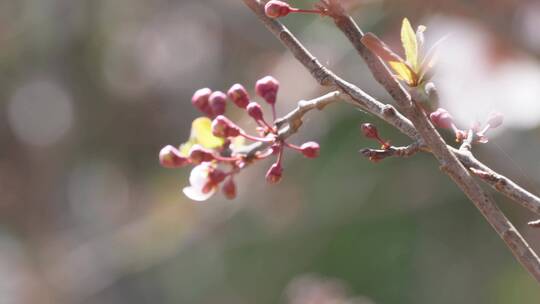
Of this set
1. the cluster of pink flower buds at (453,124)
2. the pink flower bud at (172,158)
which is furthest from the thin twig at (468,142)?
the pink flower bud at (172,158)

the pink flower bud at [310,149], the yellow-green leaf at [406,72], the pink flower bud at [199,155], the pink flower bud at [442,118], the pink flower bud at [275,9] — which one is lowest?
the pink flower bud at [442,118]

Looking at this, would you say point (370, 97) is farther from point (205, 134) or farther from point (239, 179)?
point (239, 179)

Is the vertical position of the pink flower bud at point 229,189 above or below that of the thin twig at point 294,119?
above

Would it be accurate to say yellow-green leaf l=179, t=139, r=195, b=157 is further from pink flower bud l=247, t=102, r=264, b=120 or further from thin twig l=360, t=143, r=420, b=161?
thin twig l=360, t=143, r=420, b=161

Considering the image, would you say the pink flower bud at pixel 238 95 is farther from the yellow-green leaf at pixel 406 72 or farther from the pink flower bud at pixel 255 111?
the yellow-green leaf at pixel 406 72

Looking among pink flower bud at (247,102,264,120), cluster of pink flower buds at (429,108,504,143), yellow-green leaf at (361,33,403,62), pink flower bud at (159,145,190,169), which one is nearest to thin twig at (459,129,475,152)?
cluster of pink flower buds at (429,108,504,143)

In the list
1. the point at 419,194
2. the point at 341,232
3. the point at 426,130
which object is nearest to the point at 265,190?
the point at 341,232

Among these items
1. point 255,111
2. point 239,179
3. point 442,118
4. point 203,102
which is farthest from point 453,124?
point 239,179

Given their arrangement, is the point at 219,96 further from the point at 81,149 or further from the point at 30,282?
the point at 81,149
